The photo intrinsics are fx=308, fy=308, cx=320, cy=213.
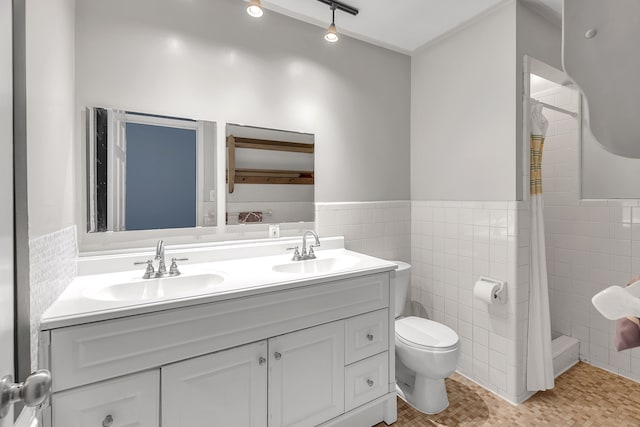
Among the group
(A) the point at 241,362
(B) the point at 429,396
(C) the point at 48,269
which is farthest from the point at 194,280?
(B) the point at 429,396

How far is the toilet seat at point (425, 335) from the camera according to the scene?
5.81ft

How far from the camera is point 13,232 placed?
578 millimetres

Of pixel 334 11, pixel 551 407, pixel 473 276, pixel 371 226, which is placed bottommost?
pixel 551 407

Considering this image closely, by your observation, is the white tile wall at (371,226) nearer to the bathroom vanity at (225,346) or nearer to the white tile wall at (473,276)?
the white tile wall at (473,276)

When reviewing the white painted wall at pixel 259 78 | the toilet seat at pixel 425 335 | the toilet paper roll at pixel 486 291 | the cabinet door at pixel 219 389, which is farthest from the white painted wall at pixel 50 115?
the toilet paper roll at pixel 486 291

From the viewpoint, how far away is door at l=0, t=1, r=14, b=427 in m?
0.52

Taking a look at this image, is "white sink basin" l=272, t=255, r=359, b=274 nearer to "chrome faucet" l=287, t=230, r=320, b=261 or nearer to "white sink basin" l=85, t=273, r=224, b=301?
"chrome faucet" l=287, t=230, r=320, b=261

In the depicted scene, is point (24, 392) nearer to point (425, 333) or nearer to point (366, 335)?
point (366, 335)

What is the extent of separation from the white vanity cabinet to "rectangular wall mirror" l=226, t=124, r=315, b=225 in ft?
2.39

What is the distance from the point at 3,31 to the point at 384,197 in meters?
2.26

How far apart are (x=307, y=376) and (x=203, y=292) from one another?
0.65m

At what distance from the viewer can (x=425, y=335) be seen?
1.90 meters

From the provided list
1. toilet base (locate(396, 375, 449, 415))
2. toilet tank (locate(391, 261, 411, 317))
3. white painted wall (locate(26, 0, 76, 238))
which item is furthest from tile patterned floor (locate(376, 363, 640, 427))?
white painted wall (locate(26, 0, 76, 238))

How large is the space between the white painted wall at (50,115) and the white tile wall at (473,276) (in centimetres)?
228
